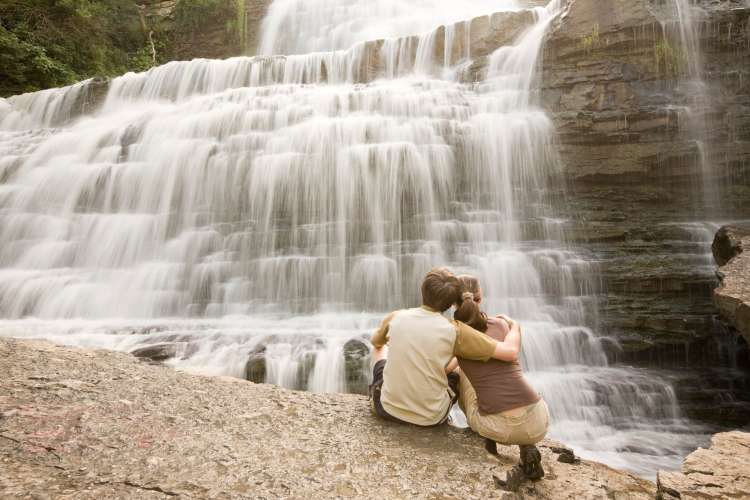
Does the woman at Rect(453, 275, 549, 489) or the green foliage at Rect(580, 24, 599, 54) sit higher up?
the green foliage at Rect(580, 24, 599, 54)

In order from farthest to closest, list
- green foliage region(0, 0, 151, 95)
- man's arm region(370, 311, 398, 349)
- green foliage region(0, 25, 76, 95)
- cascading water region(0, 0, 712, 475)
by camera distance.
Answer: green foliage region(0, 0, 151, 95), green foliage region(0, 25, 76, 95), cascading water region(0, 0, 712, 475), man's arm region(370, 311, 398, 349)

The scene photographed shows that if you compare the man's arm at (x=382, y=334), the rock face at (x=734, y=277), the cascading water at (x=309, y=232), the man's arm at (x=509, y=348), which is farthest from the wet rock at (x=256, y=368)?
the rock face at (x=734, y=277)

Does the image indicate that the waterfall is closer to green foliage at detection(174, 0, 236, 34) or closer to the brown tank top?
the brown tank top

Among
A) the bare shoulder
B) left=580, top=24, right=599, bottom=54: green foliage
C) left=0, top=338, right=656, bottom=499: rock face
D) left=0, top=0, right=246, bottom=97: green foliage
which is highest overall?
left=0, top=0, right=246, bottom=97: green foliage

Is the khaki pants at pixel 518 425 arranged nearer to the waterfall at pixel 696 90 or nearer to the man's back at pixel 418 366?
the man's back at pixel 418 366

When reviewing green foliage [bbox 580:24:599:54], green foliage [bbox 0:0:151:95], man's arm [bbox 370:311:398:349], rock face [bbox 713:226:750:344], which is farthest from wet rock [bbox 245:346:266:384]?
green foliage [bbox 0:0:151:95]

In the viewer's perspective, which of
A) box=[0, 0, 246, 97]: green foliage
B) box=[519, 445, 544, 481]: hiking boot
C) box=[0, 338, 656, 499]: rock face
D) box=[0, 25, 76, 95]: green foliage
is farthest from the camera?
box=[0, 0, 246, 97]: green foliage

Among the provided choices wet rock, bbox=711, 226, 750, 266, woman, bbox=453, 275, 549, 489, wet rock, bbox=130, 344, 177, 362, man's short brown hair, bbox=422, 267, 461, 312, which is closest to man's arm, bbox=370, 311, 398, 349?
man's short brown hair, bbox=422, 267, 461, 312

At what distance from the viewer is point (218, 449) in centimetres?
267

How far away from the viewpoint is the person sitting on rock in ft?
9.23

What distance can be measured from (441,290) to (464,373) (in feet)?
2.03

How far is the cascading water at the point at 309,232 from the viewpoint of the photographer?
570 centimetres

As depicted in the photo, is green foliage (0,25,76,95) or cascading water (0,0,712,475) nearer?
cascading water (0,0,712,475)

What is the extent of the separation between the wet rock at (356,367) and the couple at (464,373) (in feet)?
6.46
